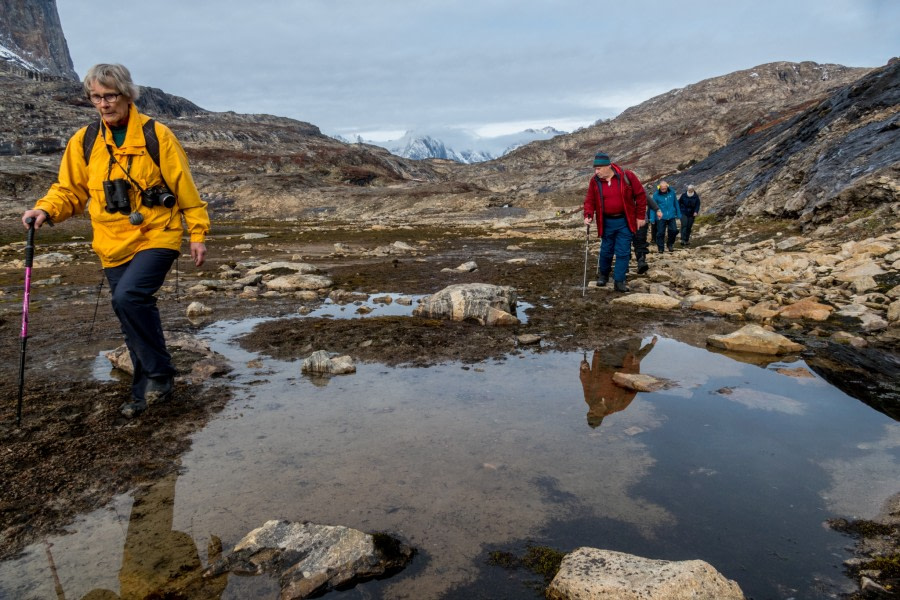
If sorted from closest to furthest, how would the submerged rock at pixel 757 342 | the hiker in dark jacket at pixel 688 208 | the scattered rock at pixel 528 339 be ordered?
the submerged rock at pixel 757 342 → the scattered rock at pixel 528 339 → the hiker in dark jacket at pixel 688 208

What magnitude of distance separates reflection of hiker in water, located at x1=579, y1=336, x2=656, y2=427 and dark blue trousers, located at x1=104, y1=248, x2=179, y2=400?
3.74 m

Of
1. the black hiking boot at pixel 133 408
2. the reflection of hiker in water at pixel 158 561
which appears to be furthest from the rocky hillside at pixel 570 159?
the reflection of hiker in water at pixel 158 561

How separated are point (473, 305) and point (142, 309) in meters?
4.46

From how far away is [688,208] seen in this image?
64.7 ft

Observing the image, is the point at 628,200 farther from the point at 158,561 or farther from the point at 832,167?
the point at 832,167

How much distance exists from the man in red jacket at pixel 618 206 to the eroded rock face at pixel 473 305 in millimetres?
2813

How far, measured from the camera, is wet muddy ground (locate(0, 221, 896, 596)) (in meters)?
3.61

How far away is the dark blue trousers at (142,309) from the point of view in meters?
4.70

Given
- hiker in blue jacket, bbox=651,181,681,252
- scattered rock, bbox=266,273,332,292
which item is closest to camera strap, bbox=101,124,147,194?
scattered rock, bbox=266,273,332,292

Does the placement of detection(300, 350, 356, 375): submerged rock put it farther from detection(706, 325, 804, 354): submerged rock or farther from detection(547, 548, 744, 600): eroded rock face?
detection(706, 325, 804, 354): submerged rock

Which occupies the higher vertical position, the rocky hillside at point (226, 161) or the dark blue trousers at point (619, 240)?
the rocky hillside at point (226, 161)

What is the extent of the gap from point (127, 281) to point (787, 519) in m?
4.98

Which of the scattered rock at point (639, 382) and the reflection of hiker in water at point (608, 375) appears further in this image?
the scattered rock at point (639, 382)

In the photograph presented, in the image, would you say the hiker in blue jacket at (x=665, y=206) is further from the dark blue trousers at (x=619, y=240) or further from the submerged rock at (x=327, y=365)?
the submerged rock at (x=327, y=365)
